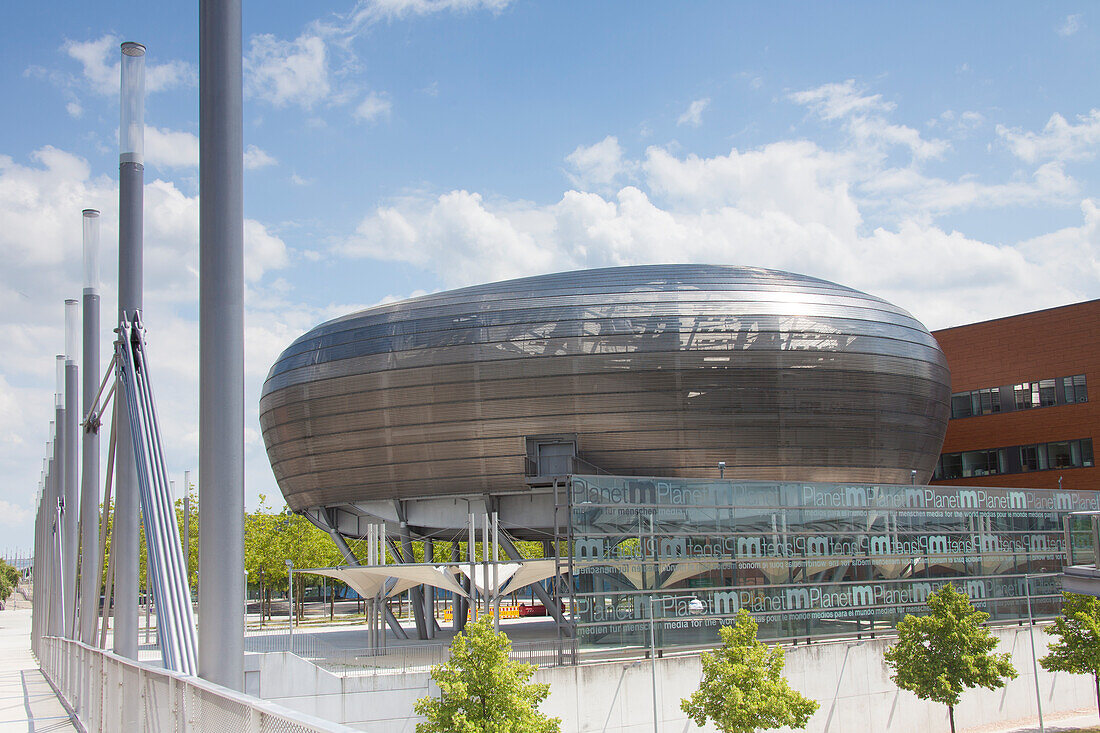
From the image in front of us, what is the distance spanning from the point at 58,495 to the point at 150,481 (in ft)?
82.4

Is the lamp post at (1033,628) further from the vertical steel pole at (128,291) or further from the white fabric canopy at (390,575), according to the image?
the vertical steel pole at (128,291)

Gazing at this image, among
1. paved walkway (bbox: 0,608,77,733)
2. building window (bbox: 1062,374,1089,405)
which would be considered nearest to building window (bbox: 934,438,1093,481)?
building window (bbox: 1062,374,1089,405)

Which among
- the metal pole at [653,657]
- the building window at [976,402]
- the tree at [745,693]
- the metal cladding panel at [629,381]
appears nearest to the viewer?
the tree at [745,693]

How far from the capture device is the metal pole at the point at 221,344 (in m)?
8.49

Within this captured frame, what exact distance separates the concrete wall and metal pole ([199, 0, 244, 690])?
Answer: 1955cm

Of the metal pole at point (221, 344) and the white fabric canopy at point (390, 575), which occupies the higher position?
the metal pole at point (221, 344)

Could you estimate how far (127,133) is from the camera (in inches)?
636

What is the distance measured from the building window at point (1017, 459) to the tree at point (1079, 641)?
28337 mm

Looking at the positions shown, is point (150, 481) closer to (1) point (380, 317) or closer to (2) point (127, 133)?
(2) point (127, 133)

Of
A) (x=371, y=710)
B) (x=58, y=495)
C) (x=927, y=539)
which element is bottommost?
(x=371, y=710)

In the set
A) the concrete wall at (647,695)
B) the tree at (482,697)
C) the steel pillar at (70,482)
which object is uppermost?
the steel pillar at (70,482)

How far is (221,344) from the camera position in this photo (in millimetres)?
8844

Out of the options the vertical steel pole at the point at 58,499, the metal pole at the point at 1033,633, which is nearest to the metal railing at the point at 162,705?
the vertical steel pole at the point at 58,499

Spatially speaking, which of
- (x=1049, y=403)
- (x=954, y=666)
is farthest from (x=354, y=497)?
(x=1049, y=403)
